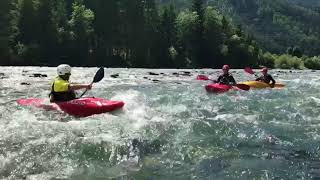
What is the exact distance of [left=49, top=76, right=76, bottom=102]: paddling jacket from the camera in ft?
45.8

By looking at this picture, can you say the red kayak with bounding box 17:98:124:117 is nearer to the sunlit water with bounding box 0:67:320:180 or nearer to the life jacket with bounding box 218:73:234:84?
the sunlit water with bounding box 0:67:320:180

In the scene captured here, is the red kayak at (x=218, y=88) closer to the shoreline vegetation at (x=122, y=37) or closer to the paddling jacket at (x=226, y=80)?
the paddling jacket at (x=226, y=80)

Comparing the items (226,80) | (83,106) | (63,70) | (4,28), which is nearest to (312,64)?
(4,28)

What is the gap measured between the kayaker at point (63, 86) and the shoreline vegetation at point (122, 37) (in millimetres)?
44021

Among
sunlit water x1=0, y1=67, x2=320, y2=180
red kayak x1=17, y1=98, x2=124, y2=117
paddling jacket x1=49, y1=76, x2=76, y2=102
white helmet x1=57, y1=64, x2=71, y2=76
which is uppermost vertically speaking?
white helmet x1=57, y1=64, x2=71, y2=76

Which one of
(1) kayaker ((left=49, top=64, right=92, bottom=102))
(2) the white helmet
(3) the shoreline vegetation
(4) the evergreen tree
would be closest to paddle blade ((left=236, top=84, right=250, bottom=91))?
(1) kayaker ((left=49, top=64, right=92, bottom=102))

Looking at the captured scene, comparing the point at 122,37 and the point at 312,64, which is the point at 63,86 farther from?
the point at 312,64

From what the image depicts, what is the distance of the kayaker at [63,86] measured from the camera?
13898mm

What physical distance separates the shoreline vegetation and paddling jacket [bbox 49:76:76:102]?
44.0 metres

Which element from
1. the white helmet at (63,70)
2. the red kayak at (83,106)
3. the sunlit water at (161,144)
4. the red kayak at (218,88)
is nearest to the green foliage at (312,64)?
the red kayak at (218,88)

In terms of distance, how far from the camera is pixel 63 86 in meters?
14.0

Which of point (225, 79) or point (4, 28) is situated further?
point (4, 28)

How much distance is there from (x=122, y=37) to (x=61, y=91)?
63552mm

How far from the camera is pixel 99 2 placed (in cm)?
7788
